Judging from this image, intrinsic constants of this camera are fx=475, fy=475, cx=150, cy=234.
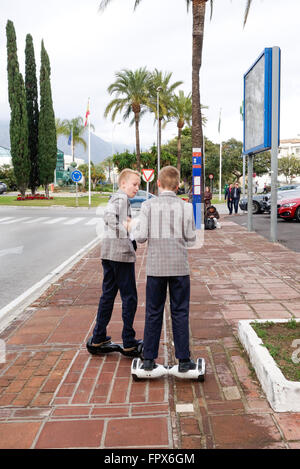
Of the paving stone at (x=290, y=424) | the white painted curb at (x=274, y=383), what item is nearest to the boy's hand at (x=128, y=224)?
the white painted curb at (x=274, y=383)

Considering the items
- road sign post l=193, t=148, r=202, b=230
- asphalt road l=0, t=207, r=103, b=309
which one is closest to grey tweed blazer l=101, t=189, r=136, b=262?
asphalt road l=0, t=207, r=103, b=309

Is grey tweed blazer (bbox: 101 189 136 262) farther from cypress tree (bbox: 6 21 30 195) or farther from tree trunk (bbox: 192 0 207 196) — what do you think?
cypress tree (bbox: 6 21 30 195)

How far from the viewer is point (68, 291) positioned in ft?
22.7

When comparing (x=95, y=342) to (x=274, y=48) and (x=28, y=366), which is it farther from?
(x=274, y=48)

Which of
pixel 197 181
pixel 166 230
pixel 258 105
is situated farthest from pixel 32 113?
pixel 166 230

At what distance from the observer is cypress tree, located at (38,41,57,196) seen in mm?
41375

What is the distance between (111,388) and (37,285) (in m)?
4.16

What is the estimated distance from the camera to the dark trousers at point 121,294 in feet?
13.3

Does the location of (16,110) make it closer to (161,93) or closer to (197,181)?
(161,93)

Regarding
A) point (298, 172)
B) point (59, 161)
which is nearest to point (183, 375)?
point (59, 161)

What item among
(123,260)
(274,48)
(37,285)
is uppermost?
(274,48)

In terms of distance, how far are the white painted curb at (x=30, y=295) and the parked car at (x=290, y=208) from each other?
1062 cm

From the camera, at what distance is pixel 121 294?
4113 mm

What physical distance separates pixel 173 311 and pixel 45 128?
40309 millimetres
